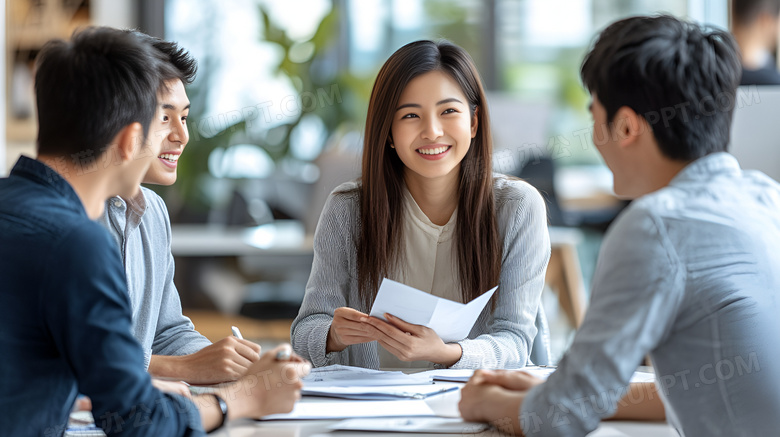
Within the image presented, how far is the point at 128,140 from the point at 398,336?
2.01ft

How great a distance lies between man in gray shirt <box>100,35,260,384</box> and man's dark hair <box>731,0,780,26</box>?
4.93m

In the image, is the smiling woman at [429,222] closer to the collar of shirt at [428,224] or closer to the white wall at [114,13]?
the collar of shirt at [428,224]

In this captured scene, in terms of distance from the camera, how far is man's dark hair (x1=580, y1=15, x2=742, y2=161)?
969 millimetres

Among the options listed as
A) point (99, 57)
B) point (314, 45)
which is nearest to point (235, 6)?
point (314, 45)

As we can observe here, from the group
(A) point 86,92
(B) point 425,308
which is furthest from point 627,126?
(A) point 86,92

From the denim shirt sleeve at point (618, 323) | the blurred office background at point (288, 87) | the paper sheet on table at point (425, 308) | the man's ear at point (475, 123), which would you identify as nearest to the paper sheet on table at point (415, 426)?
the denim shirt sleeve at point (618, 323)

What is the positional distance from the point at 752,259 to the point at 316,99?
4.81 m

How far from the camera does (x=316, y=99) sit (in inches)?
219

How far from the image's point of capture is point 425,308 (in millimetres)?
1298

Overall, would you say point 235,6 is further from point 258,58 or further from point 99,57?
point 99,57

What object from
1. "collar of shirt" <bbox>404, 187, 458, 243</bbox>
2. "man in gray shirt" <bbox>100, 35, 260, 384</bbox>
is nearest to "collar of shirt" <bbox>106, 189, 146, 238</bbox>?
"man in gray shirt" <bbox>100, 35, 260, 384</bbox>

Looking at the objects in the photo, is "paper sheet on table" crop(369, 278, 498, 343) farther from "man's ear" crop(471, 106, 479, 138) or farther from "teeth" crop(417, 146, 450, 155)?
"man's ear" crop(471, 106, 479, 138)

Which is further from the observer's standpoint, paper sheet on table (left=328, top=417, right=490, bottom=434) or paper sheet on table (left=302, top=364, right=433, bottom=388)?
paper sheet on table (left=302, top=364, right=433, bottom=388)

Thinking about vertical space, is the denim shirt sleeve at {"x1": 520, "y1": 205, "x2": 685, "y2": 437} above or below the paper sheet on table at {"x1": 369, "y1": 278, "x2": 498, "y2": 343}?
above
